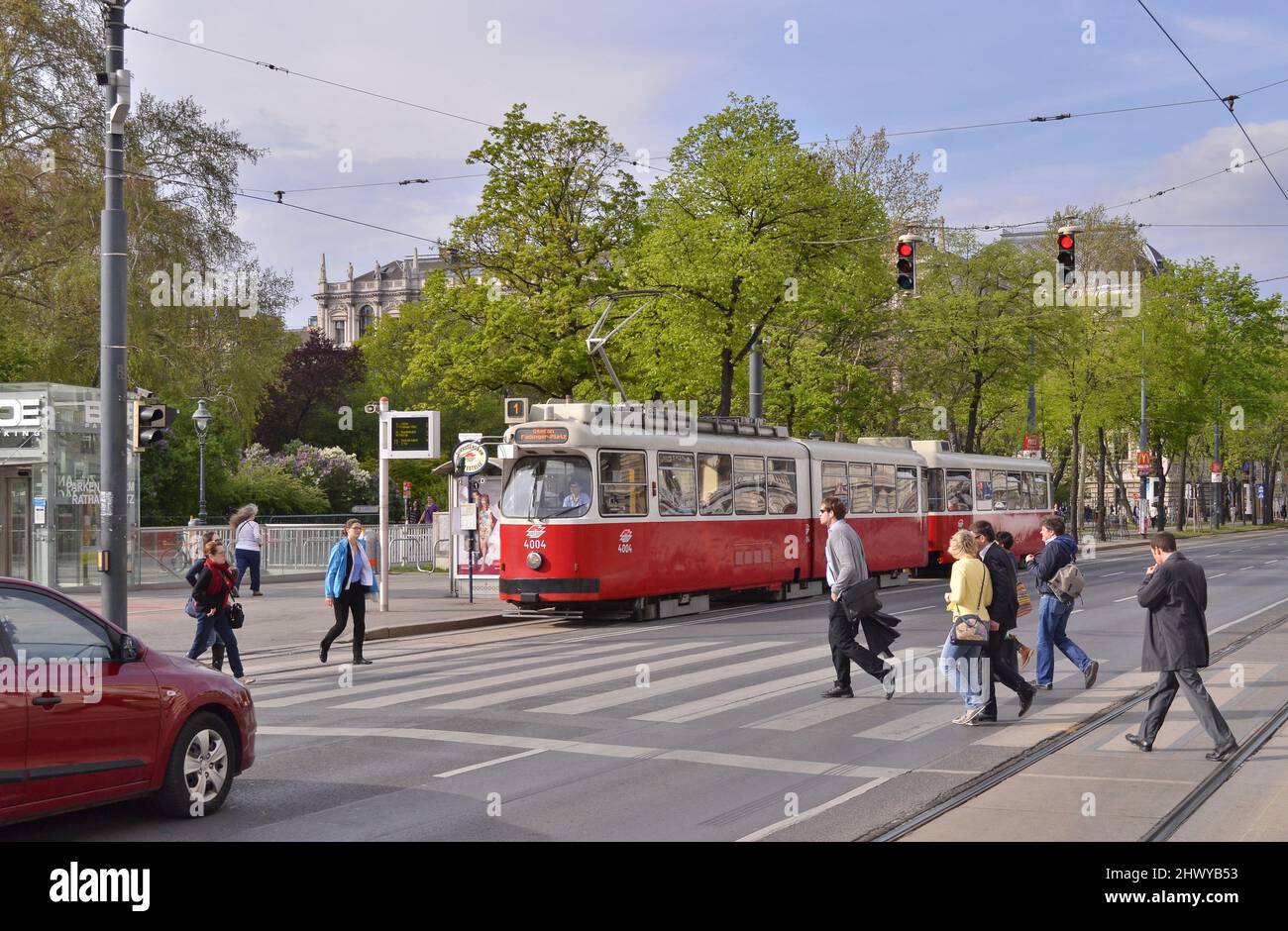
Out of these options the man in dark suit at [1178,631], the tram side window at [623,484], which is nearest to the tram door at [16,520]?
the tram side window at [623,484]

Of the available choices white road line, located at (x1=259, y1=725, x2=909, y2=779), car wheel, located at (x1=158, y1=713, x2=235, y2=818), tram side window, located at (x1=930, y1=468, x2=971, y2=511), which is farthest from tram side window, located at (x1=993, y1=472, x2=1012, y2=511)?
car wheel, located at (x1=158, y1=713, x2=235, y2=818)

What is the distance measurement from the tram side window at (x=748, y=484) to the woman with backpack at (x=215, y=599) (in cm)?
1182

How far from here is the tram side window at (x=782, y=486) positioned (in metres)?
25.8

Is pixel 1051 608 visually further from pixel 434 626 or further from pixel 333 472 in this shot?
pixel 333 472

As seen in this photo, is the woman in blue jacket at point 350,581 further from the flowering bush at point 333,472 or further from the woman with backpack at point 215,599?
the flowering bush at point 333,472

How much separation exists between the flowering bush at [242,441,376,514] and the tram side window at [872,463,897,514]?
3407 centimetres

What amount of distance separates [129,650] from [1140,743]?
7266mm

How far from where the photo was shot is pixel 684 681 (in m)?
14.2

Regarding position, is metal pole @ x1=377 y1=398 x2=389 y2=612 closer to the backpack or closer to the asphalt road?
the asphalt road

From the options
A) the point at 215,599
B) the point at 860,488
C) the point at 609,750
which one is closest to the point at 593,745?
the point at 609,750

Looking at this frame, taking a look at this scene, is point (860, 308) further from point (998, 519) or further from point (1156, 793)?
point (1156, 793)

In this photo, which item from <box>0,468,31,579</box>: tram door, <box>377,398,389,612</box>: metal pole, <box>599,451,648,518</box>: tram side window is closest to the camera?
<box>599,451,648,518</box>: tram side window

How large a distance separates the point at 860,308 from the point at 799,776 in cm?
3458

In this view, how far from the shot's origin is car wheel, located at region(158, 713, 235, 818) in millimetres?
7723
